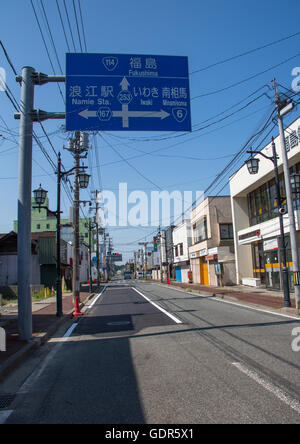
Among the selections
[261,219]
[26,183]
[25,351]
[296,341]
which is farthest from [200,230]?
[25,351]

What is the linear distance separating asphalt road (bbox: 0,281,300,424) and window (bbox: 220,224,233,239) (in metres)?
23.8

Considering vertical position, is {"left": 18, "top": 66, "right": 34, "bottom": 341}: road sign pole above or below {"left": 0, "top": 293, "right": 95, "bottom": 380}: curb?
above

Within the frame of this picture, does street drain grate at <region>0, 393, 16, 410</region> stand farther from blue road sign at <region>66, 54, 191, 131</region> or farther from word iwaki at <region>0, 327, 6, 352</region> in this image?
blue road sign at <region>66, 54, 191, 131</region>

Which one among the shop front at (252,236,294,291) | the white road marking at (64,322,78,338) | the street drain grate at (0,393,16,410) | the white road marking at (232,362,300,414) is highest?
the shop front at (252,236,294,291)

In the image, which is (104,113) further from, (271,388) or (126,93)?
(271,388)

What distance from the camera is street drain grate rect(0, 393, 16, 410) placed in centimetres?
480

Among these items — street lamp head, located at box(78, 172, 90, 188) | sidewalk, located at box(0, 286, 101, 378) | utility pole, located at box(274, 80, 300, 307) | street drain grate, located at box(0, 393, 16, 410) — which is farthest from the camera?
street lamp head, located at box(78, 172, 90, 188)

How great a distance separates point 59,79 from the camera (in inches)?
388

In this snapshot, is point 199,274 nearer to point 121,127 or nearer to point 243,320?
point 243,320

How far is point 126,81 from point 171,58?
148 cm

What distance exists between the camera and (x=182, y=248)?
163ft

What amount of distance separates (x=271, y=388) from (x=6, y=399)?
3.69 meters

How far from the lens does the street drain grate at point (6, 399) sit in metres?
4.80

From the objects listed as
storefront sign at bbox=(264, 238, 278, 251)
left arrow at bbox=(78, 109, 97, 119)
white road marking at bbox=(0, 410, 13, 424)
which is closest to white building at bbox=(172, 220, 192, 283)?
storefront sign at bbox=(264, 238, 278, 251)
